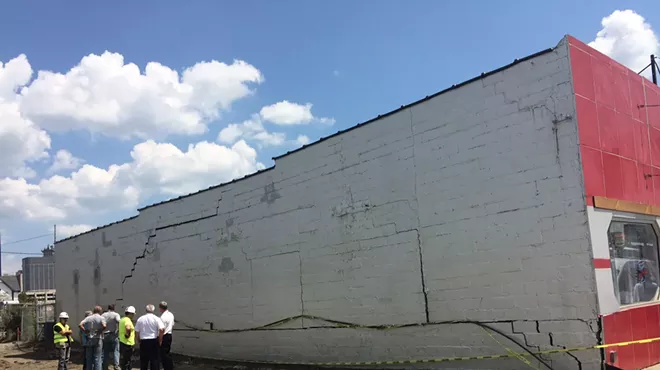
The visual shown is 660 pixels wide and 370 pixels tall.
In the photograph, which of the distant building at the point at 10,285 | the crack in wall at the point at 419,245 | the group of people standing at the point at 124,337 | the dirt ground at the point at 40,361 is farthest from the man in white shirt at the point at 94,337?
the distant building at the point at 10,285

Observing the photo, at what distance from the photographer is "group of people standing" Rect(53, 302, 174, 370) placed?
11.4 meters

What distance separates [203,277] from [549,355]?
30.5 ft

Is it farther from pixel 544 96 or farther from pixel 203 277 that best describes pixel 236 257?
pixel 544 96

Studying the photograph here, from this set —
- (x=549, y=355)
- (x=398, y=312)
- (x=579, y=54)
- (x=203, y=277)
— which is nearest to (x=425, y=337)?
(x=398, y=312)

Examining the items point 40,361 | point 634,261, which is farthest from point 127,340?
point 634,261

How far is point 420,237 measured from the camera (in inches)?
380

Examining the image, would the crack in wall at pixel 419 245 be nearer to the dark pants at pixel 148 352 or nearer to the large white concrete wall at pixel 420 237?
the large white concrete wall at pixel 420 237

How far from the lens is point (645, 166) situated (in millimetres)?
9367

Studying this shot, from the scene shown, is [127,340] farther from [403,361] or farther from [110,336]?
[403,361]

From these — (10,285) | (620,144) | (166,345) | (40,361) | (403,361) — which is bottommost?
(40,361)

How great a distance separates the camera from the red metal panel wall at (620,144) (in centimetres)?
796

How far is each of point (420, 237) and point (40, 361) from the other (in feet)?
47.3

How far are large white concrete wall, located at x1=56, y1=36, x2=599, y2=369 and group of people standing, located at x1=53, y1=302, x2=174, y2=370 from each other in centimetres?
214

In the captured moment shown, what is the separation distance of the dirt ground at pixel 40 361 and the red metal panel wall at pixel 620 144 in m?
7.33
